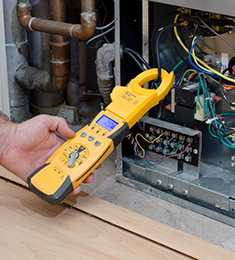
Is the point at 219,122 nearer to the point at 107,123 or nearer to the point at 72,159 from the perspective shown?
the point at 107,123

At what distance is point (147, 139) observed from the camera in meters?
1.89

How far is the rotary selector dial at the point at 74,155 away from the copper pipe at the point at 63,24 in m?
0.84

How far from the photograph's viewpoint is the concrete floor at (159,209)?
1668mm

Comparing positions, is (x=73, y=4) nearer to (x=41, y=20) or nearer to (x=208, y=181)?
(x=41, y=20)

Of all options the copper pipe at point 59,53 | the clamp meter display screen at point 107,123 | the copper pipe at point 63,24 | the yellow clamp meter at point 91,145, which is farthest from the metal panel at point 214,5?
the copper pipe at point 59,53

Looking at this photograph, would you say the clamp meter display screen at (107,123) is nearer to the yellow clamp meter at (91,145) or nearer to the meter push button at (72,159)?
the yellow clamp meter at (91,145)

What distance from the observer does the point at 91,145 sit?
139 centimetres

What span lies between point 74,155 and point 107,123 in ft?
0.60

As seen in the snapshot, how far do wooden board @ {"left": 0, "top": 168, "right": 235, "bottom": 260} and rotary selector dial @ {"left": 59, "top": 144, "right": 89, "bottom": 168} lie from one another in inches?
3.6

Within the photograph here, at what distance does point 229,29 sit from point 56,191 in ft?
2.54

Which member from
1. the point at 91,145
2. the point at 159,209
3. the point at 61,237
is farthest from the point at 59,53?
the point at 61,237

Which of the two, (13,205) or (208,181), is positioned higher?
(13,205)

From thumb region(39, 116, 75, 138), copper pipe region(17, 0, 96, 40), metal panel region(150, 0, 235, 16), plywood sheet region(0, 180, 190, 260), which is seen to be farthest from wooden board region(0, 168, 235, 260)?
copper pipe region(17, 0, 96, 40)

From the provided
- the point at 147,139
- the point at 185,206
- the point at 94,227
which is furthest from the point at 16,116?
the point at 94,227
